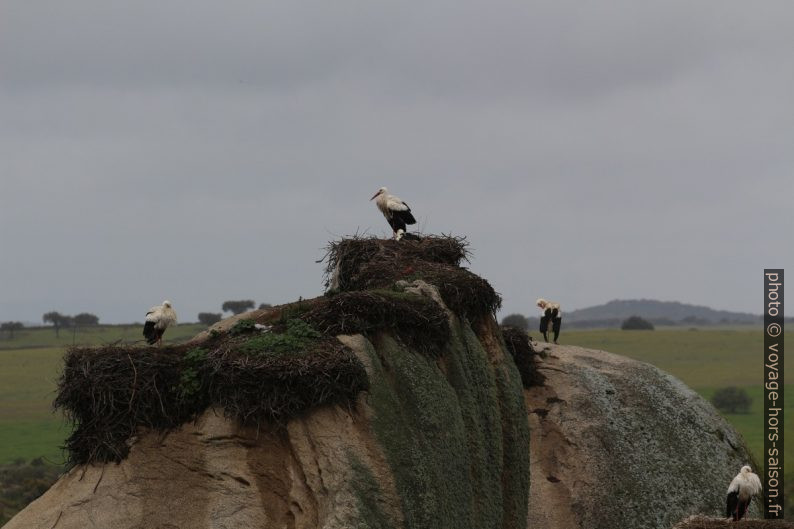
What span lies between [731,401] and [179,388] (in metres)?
82.7

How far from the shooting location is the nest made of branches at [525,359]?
33094 millimetres

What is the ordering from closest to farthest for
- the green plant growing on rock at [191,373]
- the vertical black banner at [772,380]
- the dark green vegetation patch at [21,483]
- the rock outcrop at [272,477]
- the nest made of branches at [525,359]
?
the rock outcrop at [272,477] → the green plant growing on rock at [191,373] → the vertical black banner at [772,380] → the nest made of branches at [525,359] → the dark green vegetation patch at [21,483]

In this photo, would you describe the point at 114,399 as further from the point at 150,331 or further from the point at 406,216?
the point at 406,216

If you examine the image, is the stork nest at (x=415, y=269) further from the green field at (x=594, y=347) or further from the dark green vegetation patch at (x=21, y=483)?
the green field at (x=594, y=347)

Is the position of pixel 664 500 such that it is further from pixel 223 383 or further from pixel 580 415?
pixel 223 383

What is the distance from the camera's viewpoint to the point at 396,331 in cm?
2103

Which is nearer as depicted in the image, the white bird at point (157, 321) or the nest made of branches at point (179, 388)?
the nest made of branches at point (179, 388)

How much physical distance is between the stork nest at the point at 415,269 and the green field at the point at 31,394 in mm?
53311

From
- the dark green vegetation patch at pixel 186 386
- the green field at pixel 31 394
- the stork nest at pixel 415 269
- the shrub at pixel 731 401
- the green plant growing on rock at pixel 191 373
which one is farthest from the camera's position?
the shrub at pixel 731 401

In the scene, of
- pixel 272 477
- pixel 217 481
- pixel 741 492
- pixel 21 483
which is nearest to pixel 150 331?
pixel 217 481

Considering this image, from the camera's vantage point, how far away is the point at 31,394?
321 ft

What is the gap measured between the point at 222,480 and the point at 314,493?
131 cm

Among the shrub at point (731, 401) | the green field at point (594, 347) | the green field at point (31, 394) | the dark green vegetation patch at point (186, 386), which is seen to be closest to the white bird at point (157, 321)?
the dark green vegetation patch at point (186, 386)

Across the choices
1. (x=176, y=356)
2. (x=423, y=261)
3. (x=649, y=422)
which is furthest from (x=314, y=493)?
(x=649, y=422)
